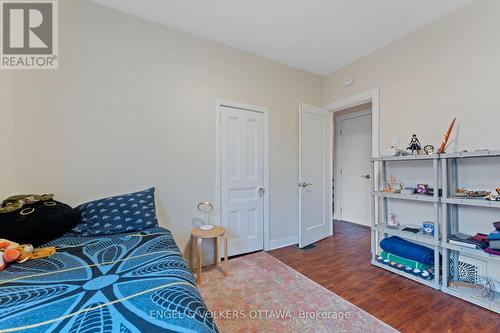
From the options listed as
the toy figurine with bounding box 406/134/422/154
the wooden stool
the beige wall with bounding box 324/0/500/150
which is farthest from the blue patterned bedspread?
the beige wall with bounding box 324/0/500/150

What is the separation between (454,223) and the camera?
6.86ft

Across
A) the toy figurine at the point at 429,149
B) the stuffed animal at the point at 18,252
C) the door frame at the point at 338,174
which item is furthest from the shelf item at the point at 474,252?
the stuffed animal at the point at 18,252

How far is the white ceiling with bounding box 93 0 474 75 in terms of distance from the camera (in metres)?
2.02

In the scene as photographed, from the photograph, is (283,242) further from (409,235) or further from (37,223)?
(37,223)

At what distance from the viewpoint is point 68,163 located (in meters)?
1.88

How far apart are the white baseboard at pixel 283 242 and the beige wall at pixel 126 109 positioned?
1.17 metres

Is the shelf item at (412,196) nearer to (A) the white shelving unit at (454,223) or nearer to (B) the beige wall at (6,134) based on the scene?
(A) the white shelving unit at (454,223)

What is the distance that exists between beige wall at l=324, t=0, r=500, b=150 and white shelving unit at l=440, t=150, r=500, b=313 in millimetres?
293

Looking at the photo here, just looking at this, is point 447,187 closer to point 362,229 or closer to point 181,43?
point 362,229

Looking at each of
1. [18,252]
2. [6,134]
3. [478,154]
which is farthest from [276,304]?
[6,134]

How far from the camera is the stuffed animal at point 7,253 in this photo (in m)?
1.17

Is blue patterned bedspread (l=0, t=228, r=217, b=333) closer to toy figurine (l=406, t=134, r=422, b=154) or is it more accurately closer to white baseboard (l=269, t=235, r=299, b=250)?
white baseboard (l=269, t=235, r=299, b=250)

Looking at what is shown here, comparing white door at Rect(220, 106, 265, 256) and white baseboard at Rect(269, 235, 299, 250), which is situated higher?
white door at Rect(220, 106, 265, 256)

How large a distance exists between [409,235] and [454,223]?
0.41 meters
